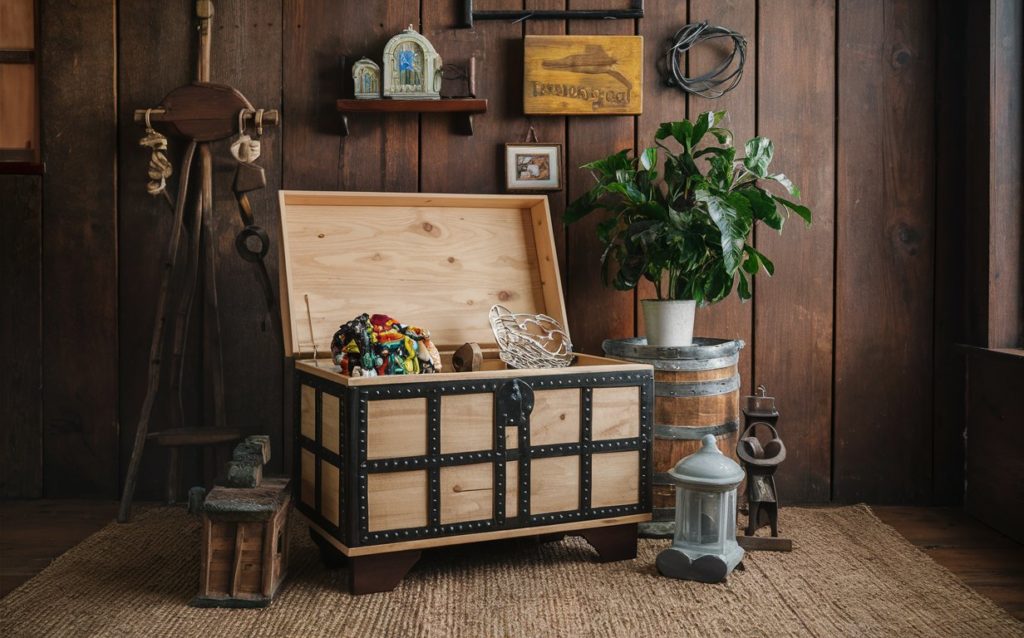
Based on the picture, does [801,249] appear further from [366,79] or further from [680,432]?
[366,79]

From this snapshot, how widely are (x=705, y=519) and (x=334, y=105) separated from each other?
5.93 feet

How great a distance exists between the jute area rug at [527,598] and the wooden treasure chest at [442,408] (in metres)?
0.12

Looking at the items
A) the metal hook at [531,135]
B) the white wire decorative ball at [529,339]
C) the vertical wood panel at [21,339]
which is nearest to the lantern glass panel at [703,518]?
the white wire decorative ball at [529,339]

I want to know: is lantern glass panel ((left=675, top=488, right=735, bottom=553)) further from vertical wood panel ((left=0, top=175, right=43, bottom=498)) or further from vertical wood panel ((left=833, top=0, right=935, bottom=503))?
vertical wood panel ((left=0, top=175, right=43, bottom=498))

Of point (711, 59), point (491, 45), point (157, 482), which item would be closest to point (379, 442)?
point (157, 482)

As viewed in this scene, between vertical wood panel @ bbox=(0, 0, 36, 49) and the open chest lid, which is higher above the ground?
vertical wood panel @ bbox=(0, 0, 36, 49)

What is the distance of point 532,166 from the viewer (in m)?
2.96

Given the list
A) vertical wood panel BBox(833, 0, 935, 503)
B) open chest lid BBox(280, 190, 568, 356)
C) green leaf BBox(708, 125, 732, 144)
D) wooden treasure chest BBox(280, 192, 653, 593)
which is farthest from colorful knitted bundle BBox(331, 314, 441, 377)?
vertical wood panel BBox(833, 0, 935, 503)

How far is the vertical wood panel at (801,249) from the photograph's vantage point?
299 cm

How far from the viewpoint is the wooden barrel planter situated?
2.52 m

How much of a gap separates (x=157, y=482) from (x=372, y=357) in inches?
49.0

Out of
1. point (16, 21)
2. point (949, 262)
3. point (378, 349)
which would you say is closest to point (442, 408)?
point (378, 349)

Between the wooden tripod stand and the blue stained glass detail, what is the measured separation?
0.44 meters

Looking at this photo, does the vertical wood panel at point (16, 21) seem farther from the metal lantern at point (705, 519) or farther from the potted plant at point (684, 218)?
the metal lantern at point (705, 519)
